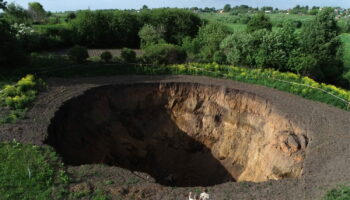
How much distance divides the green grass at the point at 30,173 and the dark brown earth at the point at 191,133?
623 mm

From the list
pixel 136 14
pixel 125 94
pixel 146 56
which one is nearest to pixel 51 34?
pixel 136 14

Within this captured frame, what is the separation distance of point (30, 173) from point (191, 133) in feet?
35.7

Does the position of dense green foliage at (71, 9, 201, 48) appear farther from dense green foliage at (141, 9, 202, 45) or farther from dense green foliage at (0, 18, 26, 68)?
dense green foliage at (0, 18, 26, 68)

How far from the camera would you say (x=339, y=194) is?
9.96 meters

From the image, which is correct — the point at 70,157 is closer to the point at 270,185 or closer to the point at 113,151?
the point at 113,151

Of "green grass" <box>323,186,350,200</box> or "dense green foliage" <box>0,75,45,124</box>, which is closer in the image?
"green grass" <box>323,186,350,200</box>

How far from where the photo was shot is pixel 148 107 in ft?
65.5

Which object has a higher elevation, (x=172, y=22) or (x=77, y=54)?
(x=172, y=22)

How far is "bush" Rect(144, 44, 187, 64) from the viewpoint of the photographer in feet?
78.8

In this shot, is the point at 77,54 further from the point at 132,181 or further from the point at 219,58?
the point at 132,181

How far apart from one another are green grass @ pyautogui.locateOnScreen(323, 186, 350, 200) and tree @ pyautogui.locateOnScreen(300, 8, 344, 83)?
1921 cm

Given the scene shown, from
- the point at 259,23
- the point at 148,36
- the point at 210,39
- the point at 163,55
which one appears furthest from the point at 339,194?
the point at 259,23

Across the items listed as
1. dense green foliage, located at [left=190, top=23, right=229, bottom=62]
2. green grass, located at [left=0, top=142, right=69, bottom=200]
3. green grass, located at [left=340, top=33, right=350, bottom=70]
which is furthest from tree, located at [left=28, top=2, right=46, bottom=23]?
green grass, located at [left=340, top=33, right=350, bottom=70]

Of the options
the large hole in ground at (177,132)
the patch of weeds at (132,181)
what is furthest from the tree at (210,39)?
the patch of weeds at (132,181)
